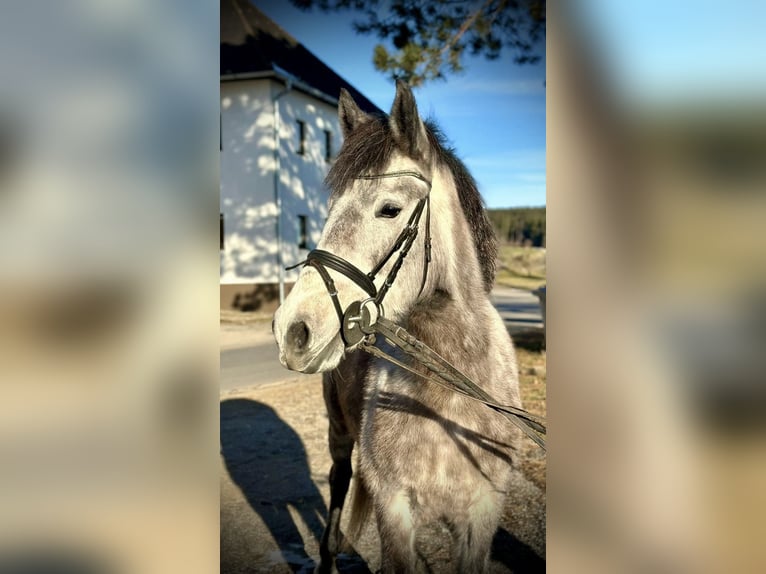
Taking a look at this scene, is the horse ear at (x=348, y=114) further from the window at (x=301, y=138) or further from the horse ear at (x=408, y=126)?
the window at (x=301, y=138)

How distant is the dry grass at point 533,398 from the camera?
415 centimetres

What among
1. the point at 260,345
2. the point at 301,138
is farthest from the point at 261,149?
the point at 260,345

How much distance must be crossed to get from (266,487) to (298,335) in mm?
3297

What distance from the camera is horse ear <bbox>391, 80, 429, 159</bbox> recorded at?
5.59 ft

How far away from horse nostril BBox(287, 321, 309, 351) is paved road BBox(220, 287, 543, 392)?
4954 millimetres

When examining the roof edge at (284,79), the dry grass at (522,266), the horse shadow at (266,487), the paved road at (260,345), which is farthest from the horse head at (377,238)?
the roof edge at (284,79)

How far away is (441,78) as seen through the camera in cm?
411

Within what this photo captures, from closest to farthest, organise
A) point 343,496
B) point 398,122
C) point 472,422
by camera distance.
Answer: point 398,122
point 472,422
point 343,496

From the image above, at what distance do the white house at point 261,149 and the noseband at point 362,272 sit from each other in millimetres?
10551

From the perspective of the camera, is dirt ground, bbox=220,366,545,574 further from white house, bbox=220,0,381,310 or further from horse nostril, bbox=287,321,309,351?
white house, bbox=220,0,381,310
